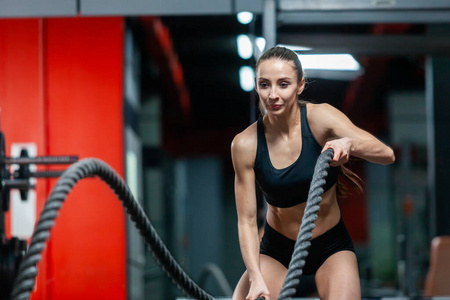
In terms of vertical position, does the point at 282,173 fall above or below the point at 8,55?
below

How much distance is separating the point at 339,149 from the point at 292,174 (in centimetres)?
28

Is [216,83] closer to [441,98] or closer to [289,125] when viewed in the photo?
[441,98]

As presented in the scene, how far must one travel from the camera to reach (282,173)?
236 centimetres

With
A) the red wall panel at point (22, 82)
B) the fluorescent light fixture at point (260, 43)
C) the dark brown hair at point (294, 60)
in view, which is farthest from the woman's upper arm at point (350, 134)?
the red wall panel at point (22, 82)

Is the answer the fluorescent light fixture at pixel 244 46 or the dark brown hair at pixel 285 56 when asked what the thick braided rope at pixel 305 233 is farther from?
the fluorescent light fixture at pixel 244 46

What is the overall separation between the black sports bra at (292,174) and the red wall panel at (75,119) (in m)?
3.14

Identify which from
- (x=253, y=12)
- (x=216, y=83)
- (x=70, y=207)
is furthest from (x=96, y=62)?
(x=216, y=83)

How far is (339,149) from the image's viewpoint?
213 centimetres

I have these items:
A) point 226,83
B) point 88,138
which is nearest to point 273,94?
point 88,138

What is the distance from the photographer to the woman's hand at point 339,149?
6.93 ft

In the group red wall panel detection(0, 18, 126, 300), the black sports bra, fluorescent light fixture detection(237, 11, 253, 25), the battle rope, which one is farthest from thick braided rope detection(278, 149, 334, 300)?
red wall panel detection(0, 18, 126, 300)

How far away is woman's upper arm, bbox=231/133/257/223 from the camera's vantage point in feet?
7.96

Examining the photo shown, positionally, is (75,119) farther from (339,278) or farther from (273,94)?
(339,278)

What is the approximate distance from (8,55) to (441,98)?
4.61m
